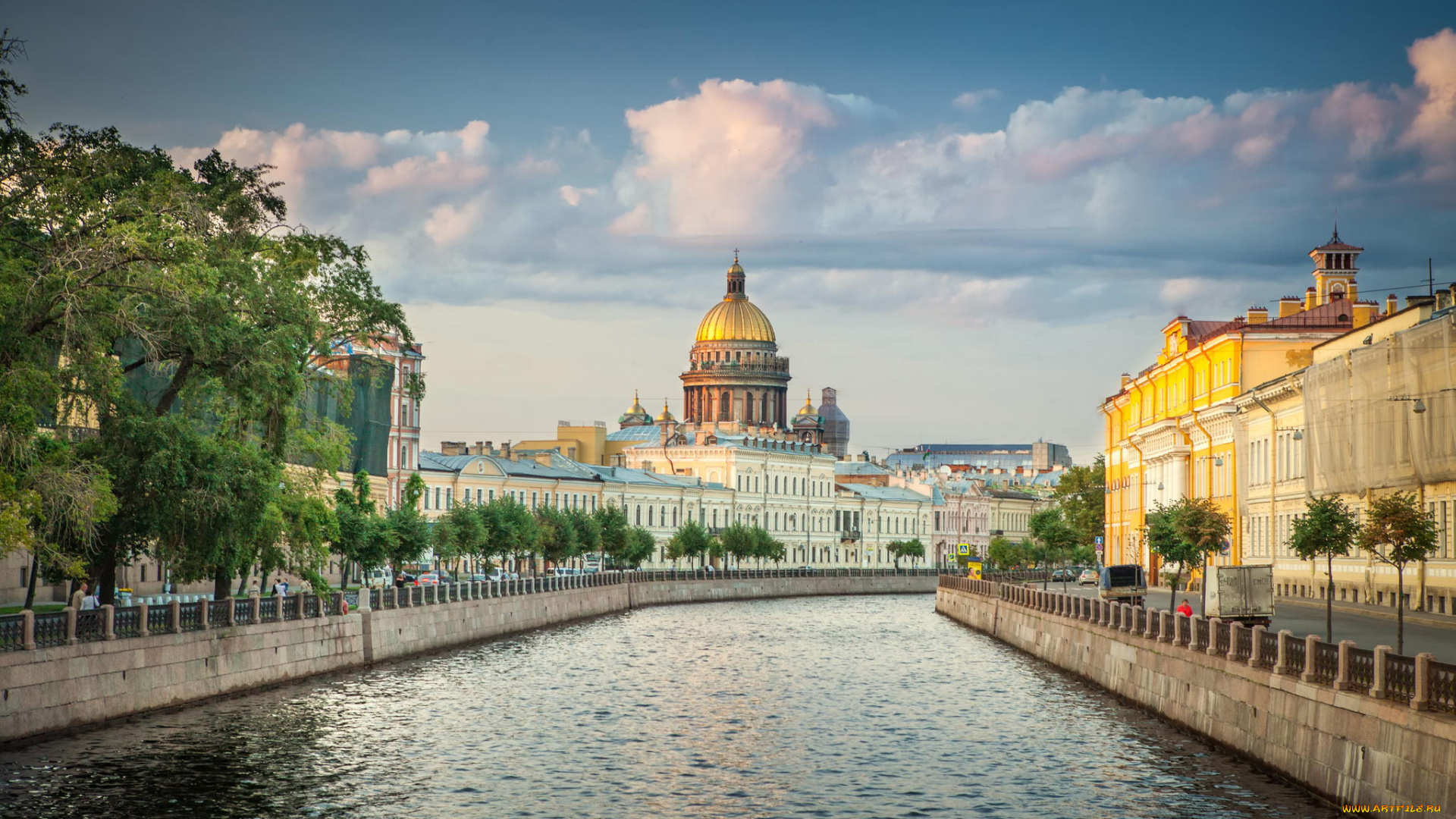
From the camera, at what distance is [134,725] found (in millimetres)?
30109

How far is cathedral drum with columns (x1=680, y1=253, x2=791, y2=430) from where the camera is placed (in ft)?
632

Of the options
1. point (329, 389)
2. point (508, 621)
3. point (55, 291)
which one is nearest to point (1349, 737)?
point (55, 291)

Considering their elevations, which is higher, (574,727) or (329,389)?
(329,389)

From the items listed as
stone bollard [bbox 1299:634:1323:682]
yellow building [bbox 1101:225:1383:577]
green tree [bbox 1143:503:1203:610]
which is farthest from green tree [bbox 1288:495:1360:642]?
yellow building [bbox 1101:225:1383:577]

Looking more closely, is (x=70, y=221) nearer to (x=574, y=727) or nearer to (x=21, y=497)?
(x=21, y=497)

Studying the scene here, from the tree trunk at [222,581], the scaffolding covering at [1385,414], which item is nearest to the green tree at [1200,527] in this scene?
the scaffolding covering at [1385,414]

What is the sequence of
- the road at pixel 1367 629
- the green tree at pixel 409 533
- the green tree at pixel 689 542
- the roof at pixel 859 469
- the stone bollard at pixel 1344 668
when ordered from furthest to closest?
the roof at pixel 859 469 < the green tree at pixel 689 542 < the green tree at pixel 409 533 < the road at pixel 1367 629 < the stone bollard at pixel 1344 668

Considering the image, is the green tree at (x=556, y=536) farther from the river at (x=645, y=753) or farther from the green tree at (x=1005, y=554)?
the green tree at (x=1005, y=554)

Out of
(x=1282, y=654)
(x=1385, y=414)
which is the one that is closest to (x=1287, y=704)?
(x=1282, y=654)

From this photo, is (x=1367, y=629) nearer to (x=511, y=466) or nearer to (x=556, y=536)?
(x=556, y=536)

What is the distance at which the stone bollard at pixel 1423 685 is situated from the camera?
19.3 meters

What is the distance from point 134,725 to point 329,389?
13.2m

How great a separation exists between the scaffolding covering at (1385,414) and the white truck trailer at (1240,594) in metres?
5.04

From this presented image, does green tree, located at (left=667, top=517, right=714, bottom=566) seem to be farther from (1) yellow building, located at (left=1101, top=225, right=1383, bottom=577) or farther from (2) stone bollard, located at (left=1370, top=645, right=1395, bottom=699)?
(2) stone bollard, located at (left=1370, top=645, right=1395, bottom=699)
